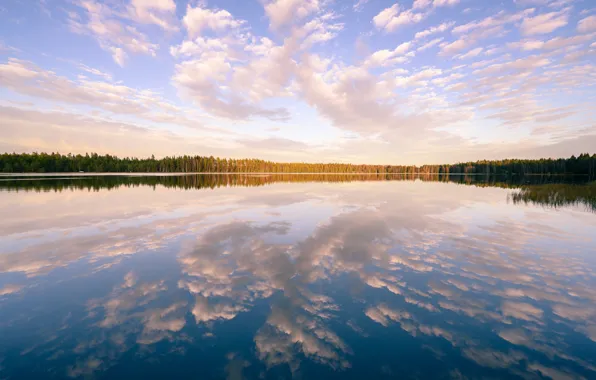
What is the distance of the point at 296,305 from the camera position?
7684 millimetres

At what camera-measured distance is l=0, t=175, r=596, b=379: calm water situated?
5445mm

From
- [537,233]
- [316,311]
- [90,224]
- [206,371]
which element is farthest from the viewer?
[90,224]

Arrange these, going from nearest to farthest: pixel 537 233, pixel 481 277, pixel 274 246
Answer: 1. pixel 481 277
2. pixel 274 246
3. pixel 537 233

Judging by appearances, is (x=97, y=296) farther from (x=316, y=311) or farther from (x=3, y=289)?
(x=316, y=311)

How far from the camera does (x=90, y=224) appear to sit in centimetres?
1859

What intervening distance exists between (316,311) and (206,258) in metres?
6.35

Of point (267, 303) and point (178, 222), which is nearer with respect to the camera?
point (267, 303)

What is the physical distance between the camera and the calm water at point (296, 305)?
5.45 meters

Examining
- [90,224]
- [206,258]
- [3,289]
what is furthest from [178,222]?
[3,289]

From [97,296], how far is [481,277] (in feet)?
42.9

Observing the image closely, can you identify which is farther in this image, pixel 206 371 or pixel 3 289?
pixel 3 289

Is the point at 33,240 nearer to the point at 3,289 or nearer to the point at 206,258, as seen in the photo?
the point at 3,289

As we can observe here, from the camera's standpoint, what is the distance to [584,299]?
8.25 metres

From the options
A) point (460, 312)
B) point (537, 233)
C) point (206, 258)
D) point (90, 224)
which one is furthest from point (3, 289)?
point (537, 233)
